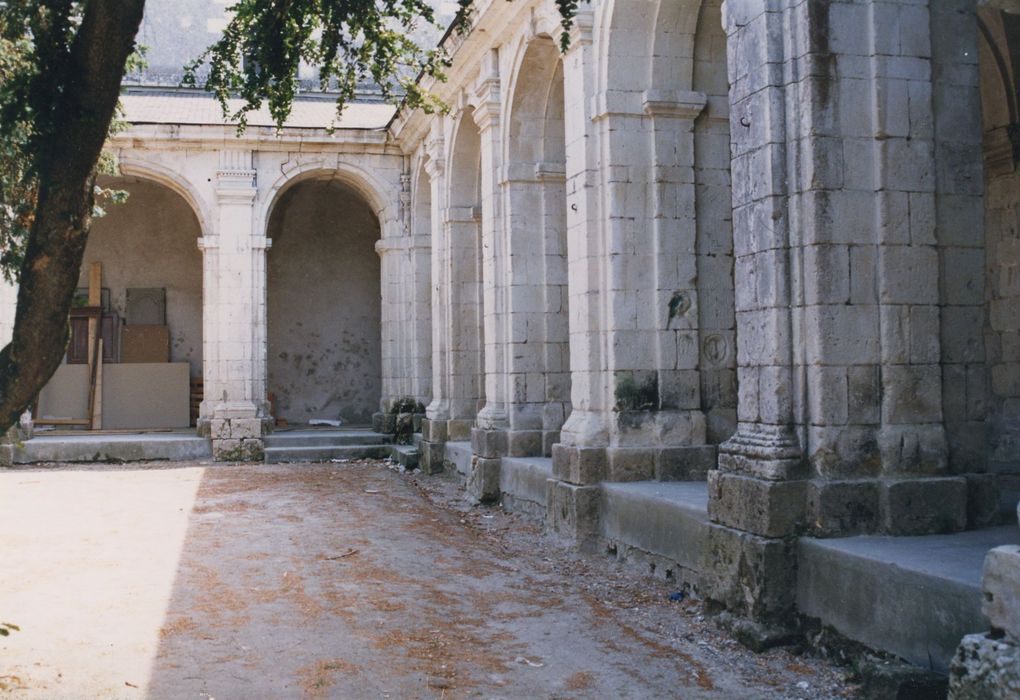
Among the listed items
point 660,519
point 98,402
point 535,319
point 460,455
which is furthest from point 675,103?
point 98,402

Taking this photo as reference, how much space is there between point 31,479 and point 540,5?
9.43m

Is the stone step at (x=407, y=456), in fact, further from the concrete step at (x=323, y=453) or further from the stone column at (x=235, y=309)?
the stone column at (x=235, y=309)

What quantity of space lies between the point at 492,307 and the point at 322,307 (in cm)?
938

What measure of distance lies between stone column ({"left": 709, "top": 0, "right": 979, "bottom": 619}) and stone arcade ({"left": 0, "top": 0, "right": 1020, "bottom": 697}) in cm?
1

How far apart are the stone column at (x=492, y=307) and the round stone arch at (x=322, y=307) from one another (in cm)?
866

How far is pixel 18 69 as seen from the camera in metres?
5.67

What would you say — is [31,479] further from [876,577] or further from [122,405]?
[876,577]

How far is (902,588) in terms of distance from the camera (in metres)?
4.46

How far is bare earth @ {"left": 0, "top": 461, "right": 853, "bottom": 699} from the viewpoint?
193 inches

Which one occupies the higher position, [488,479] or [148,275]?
[148,275]

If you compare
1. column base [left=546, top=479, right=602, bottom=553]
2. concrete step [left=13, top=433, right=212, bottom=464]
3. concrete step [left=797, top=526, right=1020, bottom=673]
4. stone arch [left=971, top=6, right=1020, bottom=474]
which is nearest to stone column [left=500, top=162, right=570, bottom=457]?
column base [left=546, top=479, right=602, bottom=553]

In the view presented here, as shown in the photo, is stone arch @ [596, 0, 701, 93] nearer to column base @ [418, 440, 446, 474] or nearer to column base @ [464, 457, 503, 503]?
column base @ [464, 457, 503, 503]

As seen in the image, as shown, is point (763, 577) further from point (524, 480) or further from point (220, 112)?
point (220, 112)

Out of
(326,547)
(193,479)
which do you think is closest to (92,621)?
(326,547)
